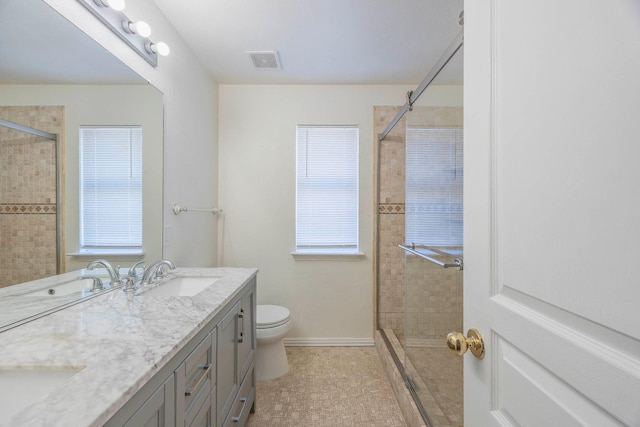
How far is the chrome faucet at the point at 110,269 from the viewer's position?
121cm

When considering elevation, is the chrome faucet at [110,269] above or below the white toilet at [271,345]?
above

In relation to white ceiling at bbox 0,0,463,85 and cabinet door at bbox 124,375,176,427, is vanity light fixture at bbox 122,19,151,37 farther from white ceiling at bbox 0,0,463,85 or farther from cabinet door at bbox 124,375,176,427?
cabinet door at bbox 124,375,176,427

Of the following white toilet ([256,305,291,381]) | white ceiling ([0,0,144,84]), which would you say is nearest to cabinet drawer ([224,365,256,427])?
white toilet ([256,305,291,381])

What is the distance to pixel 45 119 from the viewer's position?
3.23 feet

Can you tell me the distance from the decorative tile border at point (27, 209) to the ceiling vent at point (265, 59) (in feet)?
5.40

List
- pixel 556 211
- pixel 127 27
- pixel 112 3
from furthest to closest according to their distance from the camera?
pixel 127 27 < pixel 112 3 < pixel 556 211

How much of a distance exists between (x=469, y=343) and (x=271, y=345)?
1.72m

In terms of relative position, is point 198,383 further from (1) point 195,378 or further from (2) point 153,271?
(2) point 153,271

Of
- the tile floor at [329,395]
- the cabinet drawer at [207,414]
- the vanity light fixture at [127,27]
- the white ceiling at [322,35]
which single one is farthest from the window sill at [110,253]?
the white ceiling at [322,35]

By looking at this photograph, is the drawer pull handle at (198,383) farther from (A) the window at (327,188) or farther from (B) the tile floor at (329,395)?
(A) the window at (327,188)

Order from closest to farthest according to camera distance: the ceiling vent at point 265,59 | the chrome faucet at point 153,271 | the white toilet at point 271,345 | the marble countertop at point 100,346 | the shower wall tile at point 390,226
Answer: the marble countertop at point 100,346 < the chrome faucet at point 153,271 < the white toilet at point 271,345 < the ceiling vent at point 265,59 < the shower wall tile at point 390,226

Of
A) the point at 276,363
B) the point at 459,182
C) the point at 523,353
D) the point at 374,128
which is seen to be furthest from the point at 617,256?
the point at 374,128

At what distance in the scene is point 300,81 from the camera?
2.49 metres

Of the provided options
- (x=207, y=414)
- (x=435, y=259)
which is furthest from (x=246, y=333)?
(x=435, y=259)
